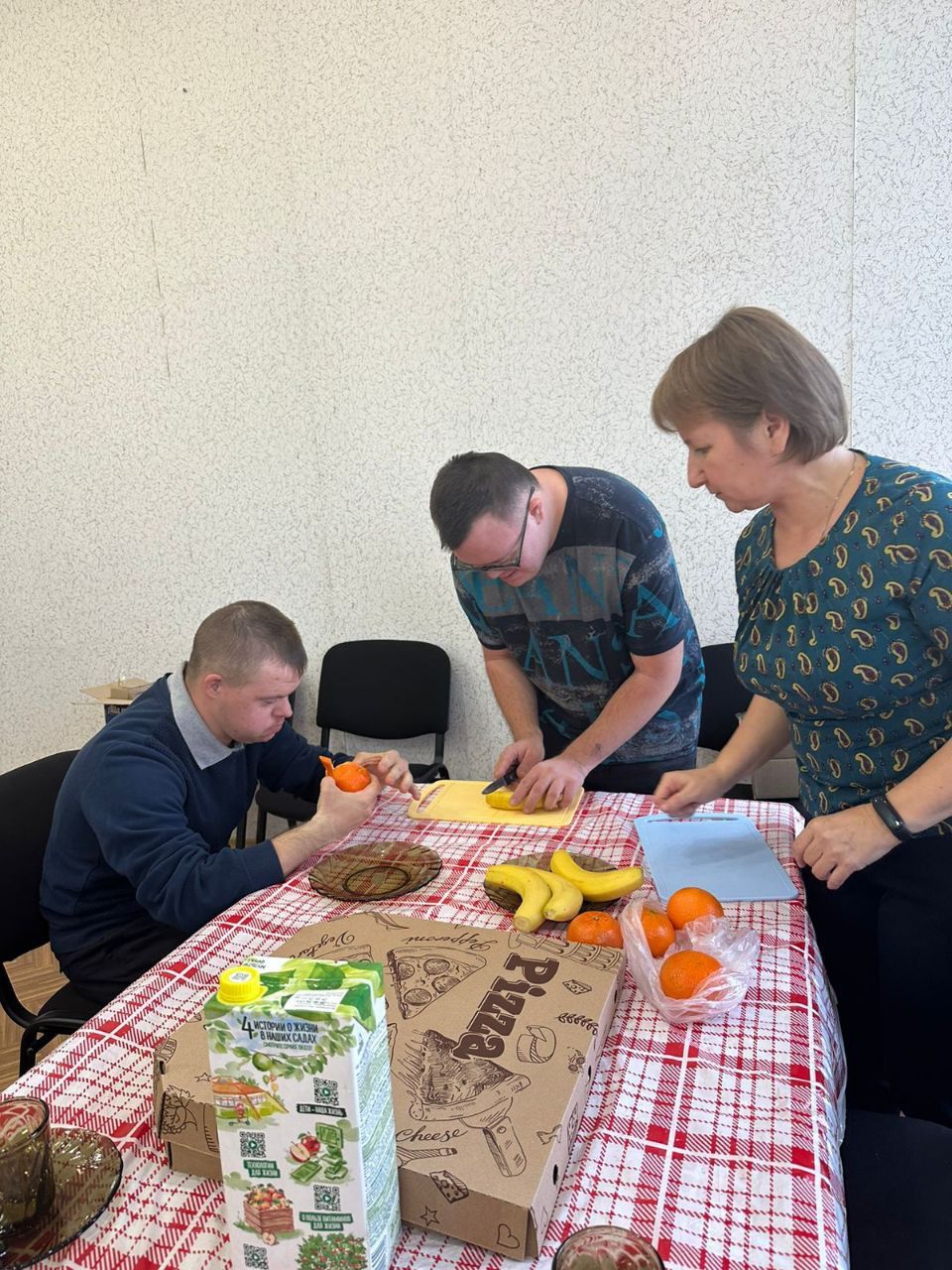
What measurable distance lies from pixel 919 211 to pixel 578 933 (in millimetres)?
2474

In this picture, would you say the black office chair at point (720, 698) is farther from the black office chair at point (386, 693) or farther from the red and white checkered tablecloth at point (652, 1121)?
the red and white checkered tablecloth at point (652, 1121)

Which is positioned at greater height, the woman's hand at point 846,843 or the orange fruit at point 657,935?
the woman's hand at point 846,843

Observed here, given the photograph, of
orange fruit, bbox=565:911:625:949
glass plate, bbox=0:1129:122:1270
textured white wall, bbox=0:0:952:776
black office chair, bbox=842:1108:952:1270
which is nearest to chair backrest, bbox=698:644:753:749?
textured white wall, bbox=0:0:952:776

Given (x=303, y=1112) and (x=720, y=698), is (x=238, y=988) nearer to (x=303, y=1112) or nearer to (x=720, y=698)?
(x=303, y=1112)

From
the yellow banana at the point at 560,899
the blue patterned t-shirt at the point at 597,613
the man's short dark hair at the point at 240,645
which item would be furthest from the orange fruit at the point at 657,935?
the man's short dark hair at the point at 240,645

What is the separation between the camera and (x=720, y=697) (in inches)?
115

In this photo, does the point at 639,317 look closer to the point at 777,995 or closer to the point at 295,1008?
the point at 777,995

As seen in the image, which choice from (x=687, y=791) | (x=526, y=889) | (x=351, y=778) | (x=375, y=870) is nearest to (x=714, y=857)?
(x=687, y=791)

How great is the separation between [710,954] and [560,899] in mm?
244

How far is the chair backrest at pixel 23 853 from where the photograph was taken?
1771 mm

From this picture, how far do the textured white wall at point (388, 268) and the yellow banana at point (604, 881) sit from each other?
180 centimetres

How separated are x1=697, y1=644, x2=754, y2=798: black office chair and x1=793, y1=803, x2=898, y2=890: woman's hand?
1603 mm

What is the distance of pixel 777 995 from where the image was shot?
1127 millimetres

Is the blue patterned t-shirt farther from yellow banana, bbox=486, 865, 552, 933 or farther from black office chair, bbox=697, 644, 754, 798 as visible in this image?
black office chair, bbox=697, 644, 754, 798
